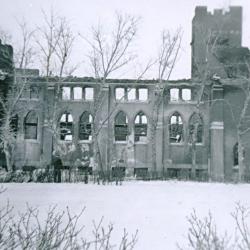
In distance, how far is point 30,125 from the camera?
32438mm

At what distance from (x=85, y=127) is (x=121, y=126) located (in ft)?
8.34

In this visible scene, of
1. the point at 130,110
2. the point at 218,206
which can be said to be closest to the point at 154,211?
the point at 218,206

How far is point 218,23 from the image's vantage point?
3269 cm

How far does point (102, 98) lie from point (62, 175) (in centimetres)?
1190

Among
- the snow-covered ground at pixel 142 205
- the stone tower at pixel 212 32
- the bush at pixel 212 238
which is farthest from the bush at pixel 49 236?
the stone tower at pixel 212 32

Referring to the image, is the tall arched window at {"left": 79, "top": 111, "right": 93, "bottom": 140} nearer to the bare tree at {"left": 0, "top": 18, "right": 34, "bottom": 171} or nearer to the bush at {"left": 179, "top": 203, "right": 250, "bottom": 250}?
the bare tree at {"left": 0, "top": 18, "right": 34, "bottom": 171}

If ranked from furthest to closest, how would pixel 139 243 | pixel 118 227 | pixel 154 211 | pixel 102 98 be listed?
1. pixel 102 98
2. pixel 154 211
3. pixel 118 227
4. pixel 139 243

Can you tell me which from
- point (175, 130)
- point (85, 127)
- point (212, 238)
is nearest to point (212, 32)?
point (175, 130)

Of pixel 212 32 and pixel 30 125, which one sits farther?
pixel 212 32

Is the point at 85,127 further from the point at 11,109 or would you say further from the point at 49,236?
the point at 49,236

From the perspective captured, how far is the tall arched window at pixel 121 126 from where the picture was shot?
32.3 metres

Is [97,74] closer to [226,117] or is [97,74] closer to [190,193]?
[226,117]

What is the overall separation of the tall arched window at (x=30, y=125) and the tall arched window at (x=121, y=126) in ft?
18.8

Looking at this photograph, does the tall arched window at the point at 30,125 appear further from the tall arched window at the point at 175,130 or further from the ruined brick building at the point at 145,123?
the tall arched window at the point at 175,130
